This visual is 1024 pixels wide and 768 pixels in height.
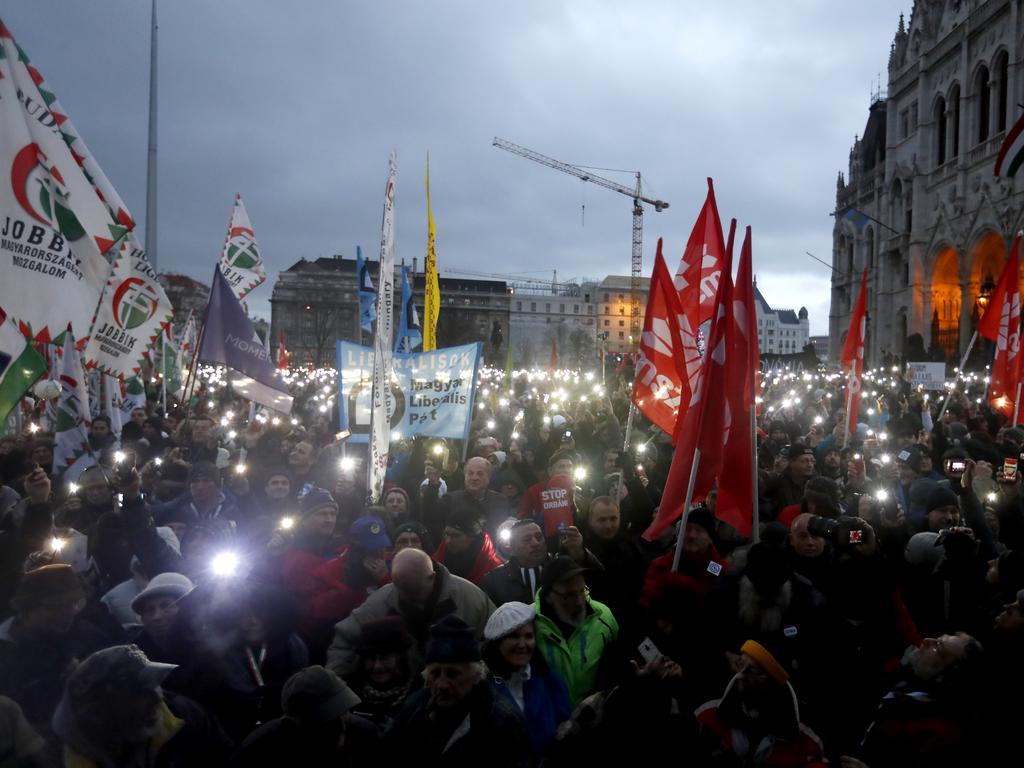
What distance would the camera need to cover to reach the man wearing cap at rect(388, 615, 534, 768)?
8.89 ft

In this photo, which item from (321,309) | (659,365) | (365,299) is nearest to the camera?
(659,365)

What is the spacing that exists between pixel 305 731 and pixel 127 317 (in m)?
6.70

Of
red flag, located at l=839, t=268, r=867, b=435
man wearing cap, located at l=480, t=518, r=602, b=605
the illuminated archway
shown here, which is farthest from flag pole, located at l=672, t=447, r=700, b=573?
the illuminated archway

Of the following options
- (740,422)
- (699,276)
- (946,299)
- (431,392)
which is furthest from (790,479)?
(946,299)

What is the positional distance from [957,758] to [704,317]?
5872mm

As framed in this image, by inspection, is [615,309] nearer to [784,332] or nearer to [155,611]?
[784,332]

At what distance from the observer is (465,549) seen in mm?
5133

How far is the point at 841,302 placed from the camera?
52188mm

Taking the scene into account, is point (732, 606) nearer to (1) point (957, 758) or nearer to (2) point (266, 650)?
(1) point (957, 758)

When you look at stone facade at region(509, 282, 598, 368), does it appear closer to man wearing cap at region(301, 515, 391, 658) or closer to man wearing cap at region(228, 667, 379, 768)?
man wearing cap at region(301, 515, 391, 658)

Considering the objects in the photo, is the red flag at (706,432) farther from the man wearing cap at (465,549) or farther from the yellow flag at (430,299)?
the yellow flag at (430,299)

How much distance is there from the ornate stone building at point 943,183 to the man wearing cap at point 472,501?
100 ft

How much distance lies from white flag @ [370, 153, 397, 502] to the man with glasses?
315cm

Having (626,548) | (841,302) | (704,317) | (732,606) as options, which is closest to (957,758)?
(732,606)
